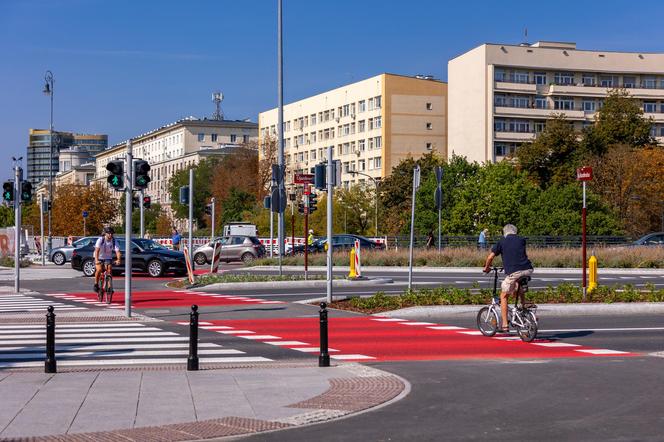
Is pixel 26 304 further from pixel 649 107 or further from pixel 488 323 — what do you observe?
pixel 649 107

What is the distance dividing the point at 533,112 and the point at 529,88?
93.0 inches

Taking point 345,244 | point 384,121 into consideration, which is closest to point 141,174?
point 345,244

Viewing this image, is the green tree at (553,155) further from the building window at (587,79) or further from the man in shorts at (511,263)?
the man in shorts at (511,263)

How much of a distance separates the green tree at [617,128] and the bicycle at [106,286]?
59.4 metres

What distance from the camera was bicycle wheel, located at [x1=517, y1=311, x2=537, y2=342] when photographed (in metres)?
16.1

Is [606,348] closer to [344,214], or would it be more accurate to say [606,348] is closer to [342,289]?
[342,289]

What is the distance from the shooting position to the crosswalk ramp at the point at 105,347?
13773 mm

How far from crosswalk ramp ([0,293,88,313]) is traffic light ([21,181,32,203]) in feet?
9.24

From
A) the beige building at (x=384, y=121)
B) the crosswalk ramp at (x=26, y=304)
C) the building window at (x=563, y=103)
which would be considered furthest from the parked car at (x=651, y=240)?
the building window at (x=563, y=103)

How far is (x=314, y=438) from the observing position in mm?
8367

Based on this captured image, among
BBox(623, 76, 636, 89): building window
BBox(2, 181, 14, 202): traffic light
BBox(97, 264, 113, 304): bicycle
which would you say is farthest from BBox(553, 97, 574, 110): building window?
BBox(97, 264, 113, 304): bicycle

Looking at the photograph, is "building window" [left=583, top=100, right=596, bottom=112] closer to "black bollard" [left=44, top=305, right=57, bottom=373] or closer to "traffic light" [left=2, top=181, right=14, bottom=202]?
"traffic light" [left=2, top=181, right=14, bottom=202]

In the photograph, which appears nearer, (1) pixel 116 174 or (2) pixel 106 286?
(1) pixel 116 174

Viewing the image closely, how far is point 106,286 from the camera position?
25250mm
